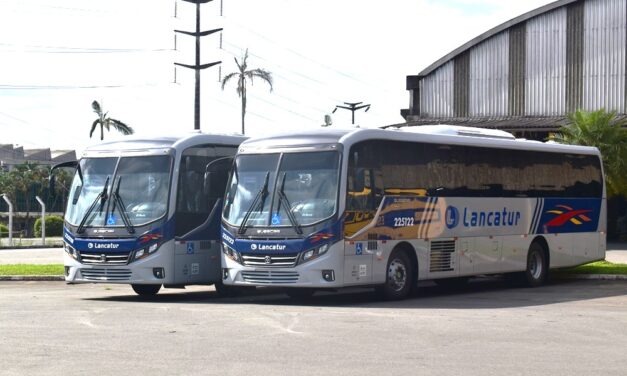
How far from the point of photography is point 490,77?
53.4 metres

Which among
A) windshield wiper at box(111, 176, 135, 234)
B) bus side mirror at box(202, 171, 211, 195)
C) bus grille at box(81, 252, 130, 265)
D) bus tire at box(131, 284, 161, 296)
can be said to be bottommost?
bus tire at box(131, 284, 161, 296)

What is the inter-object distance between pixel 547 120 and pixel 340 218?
31159 mm

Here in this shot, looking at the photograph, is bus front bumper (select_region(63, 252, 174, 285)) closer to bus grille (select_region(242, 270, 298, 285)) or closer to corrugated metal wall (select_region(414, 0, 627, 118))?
bus grille (select_region(242, 270, 298, 285))

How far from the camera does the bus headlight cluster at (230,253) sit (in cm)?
2231

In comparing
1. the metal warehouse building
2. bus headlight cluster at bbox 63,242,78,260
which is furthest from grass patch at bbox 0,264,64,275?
the metal warehouse building

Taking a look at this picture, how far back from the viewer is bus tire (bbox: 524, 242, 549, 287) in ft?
91.8

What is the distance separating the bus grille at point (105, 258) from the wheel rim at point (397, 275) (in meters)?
4.82

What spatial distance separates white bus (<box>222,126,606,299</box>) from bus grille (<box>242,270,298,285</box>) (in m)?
0.02

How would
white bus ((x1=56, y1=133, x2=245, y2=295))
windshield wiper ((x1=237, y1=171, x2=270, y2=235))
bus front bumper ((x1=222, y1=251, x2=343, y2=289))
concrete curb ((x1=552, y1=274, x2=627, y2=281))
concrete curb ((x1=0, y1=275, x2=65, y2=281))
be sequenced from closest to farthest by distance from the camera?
1. bus front bumper ((x1=222, y1=251, x2=343, y2=289))
2. windshield wiper ((x1=237, y1=171, x2=270, y2=235))
3. white bus ((x1=56, y1=133, x2=245, y2=295))
4. concrete curb ((x1=552, y1=274, x2=627, y2=281))
5. concrete curb ((x1=0, y1=275, x2=65, y2=281))

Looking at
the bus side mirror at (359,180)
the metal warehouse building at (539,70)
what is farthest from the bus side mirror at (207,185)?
the metal warehouse building at (539,70)

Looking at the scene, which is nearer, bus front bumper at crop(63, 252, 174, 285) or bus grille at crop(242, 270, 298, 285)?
bus grille at crop(242, 270, 298, 285)

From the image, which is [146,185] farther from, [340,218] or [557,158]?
[557,158]

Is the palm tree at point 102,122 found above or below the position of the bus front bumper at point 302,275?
above

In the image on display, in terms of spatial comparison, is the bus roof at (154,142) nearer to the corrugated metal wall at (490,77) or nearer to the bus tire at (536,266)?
the bus tire at (536,266)
